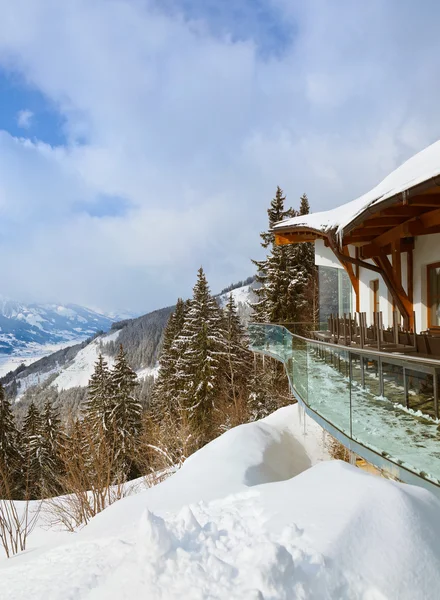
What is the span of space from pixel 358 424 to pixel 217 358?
25316 mm

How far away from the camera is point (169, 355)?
37938 millimetres

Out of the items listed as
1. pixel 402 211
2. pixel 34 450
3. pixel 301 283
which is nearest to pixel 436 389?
pixel 402 211

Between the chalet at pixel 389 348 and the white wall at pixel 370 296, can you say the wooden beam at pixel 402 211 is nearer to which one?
the chalet at pixel 389 348

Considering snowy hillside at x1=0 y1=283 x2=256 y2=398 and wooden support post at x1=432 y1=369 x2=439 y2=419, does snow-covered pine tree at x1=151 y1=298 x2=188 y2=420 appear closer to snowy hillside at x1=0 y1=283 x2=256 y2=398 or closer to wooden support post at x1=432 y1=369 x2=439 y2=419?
wooden support post at x1=432 y1=369 x2=439 y2=419

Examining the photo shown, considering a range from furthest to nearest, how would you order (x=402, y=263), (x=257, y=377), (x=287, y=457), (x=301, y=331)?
(x=257, y=377), (x=301, y=331), (x=402, y=263), (x=287, y=457)

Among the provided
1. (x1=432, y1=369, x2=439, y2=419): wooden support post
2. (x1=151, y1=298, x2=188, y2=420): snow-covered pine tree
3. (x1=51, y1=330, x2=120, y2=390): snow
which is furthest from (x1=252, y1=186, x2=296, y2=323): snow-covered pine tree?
(x1=51, y1=330, x2=120, y2=390): snow

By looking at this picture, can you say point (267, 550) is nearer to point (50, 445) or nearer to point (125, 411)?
point (125, 411)

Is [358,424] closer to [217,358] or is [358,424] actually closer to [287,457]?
[287,457]

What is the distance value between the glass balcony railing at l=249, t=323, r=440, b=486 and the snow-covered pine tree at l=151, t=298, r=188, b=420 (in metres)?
26.3

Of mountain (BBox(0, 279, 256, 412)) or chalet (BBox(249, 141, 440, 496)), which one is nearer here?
chalet (BBox(249, 141, 440, 496))

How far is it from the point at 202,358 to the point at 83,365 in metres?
156

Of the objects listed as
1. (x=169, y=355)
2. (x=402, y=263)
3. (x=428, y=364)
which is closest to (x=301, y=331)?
(x=402, y=263)

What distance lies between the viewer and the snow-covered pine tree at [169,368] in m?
35.0

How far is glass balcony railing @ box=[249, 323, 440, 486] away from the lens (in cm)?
441
